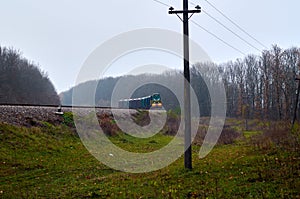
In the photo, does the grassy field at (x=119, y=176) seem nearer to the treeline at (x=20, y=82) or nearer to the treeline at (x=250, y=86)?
the treeline at (x=250, y=86)

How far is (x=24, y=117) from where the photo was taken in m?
18.3

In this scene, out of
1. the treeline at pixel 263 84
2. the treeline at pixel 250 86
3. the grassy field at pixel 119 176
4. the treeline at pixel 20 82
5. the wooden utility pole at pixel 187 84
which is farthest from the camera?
the treeline at pixel 263 84

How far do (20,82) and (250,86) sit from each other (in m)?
44.1

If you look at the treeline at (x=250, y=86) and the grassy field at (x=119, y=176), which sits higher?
the treeline at (x=250, y=86)

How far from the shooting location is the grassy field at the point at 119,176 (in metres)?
7.82

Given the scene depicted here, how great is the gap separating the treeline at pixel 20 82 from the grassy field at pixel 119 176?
28.2 m

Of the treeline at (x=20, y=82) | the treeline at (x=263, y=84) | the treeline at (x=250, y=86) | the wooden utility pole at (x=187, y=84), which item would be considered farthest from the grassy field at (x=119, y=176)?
the treeline at (x=263, y=84)

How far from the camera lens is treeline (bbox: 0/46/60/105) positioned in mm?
43991

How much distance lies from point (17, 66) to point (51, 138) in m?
39.8

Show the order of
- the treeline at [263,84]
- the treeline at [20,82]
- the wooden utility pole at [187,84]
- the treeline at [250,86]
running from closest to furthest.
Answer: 1. the wooden utility pole at [187,84]
2. the treeline at [250,86]
3. the treeline at [20,82]
4. the treeline at [263,84]

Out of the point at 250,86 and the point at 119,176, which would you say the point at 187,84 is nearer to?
the point at 119,176

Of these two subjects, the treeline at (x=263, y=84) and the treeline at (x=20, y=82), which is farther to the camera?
the treeline at (x=263, y=84)

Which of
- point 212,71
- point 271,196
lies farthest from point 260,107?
point 271,196

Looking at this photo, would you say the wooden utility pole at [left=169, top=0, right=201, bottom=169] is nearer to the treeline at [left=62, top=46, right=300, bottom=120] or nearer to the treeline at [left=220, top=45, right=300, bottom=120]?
the treeline at [left=62, top=46, right=300, bottom=120]
